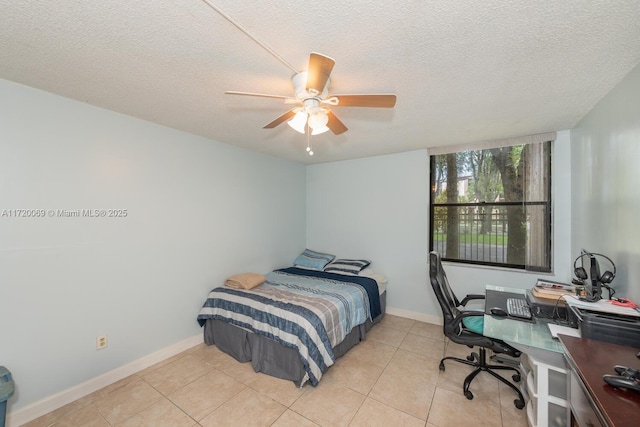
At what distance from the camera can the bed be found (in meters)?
2.21

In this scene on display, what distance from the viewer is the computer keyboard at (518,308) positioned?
5.99 feet

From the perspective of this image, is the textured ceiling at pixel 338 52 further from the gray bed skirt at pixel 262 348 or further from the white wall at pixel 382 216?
the gray bed skirt at pixel 262 348

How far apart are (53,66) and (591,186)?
4.14 metres

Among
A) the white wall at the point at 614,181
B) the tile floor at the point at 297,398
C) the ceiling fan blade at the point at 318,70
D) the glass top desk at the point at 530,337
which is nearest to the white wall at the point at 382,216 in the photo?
the tile floor at the point at 297,398

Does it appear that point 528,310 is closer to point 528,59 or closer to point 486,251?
point 486,251

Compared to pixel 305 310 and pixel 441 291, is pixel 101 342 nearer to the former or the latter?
pixel 305 310

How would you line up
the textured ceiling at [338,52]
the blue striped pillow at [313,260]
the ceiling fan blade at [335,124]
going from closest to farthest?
the textured ceiling at [338,52]
the ceiling fan blade at [335,124]
the blue striped pillow at [313,260]

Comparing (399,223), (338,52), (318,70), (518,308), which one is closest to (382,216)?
(399,223)

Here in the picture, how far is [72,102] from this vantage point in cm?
207

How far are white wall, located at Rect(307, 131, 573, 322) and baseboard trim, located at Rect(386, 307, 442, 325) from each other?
13 millimetres

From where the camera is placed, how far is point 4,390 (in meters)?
1.58

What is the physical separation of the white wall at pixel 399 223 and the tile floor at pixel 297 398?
39.5 inches

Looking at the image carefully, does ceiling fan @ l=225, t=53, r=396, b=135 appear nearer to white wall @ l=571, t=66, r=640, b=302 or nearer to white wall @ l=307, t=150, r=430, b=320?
white wall @ l=571, t=66, r=640, b=302

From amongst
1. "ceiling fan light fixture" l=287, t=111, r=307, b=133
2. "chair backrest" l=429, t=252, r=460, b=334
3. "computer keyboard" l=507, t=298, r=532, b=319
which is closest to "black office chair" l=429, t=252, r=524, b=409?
"chair backrest" l=429, t=252, r=460, b=334
